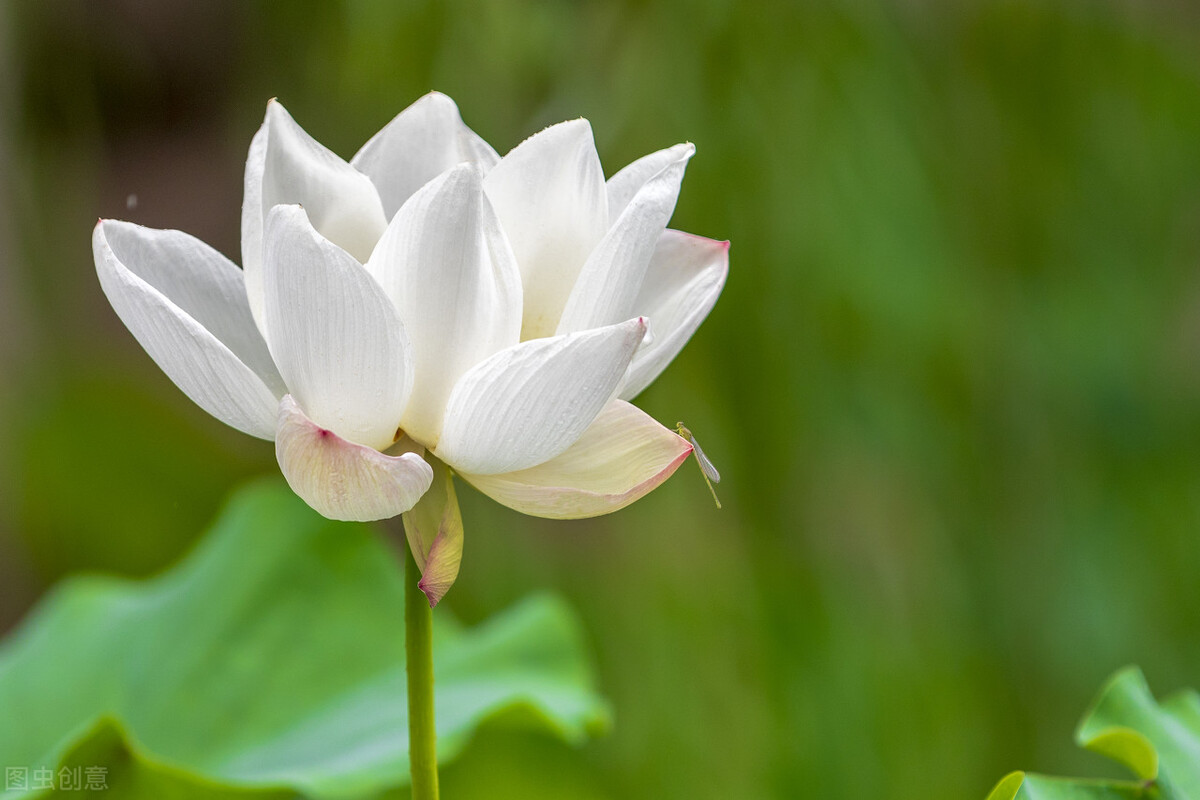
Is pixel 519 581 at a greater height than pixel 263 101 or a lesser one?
lesser


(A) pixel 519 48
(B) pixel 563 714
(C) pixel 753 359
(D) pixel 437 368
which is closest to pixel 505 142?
(A) pixel 519 48

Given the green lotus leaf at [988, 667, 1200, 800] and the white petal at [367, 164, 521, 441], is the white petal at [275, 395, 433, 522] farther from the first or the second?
the green lotus leaf at [988, 667, 1200, 800]

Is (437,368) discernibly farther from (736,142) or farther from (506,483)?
(736,142)

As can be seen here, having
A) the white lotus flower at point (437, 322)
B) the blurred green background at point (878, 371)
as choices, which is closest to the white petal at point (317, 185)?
the white lotus flower at point (437, 322)

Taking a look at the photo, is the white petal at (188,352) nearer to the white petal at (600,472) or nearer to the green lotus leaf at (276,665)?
the white petal at (600,472)

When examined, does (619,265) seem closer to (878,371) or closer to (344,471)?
(344,471)

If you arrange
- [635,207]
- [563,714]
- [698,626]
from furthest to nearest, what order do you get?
[698,626] < [563,714] < [635,207]
